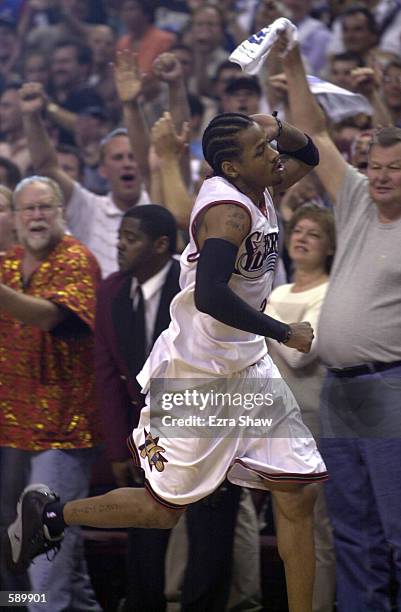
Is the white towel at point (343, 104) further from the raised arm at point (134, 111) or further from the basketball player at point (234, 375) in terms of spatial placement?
the basketball player at point (234, 375)

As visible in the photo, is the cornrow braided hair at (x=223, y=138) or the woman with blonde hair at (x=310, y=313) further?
the woman with blonde hair at (x=310, y=313)

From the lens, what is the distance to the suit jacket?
15.3 ft

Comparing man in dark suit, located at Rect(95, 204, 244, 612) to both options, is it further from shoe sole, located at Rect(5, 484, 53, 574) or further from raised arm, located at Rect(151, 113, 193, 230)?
shoe sole, located at Rect(5, 484, 53, 574)

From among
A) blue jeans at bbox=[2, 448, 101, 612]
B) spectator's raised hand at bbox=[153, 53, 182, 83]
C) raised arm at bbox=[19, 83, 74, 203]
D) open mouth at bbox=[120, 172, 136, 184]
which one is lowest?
blue jeans at bbox=[2, 448, 101, 612]

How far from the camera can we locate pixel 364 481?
436cm

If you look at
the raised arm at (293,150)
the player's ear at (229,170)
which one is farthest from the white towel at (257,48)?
the player's ear at (229,170)

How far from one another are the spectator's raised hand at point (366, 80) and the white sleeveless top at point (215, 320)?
153cm

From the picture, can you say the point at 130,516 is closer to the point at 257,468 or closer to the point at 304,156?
the point at 257,468

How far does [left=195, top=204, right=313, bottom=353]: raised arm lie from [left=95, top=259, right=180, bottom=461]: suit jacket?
1.02 m

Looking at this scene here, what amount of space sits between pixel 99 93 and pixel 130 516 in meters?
5.08

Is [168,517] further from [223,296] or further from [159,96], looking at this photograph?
[159,96]

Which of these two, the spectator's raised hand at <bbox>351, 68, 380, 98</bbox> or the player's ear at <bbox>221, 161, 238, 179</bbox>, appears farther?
the spectator's raised hand at <bbox>351, 68, 380, 98</bbox>

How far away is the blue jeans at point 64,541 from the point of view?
4602 mm

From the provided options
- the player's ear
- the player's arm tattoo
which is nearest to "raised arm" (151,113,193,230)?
the player's ear
